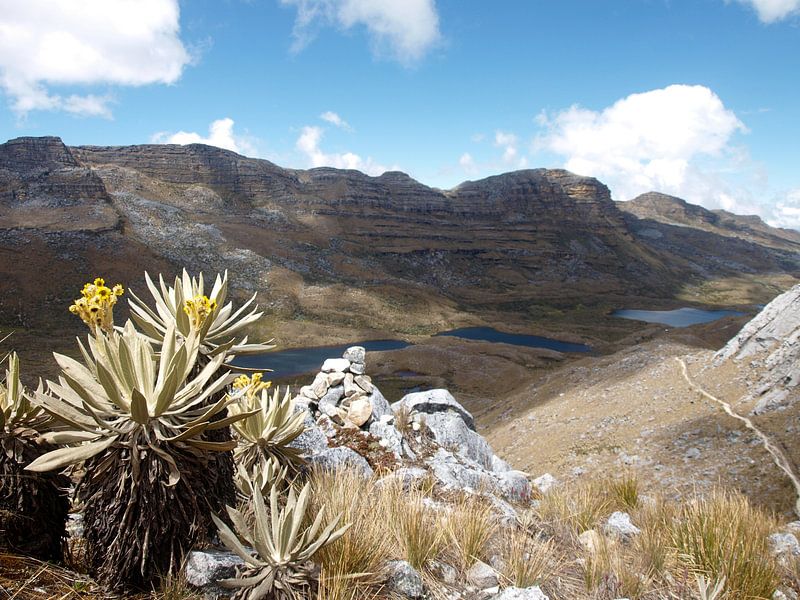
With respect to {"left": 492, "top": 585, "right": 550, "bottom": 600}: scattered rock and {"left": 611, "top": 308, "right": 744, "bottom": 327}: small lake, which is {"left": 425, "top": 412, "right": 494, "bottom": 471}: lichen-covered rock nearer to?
{"left": 492, "top": 585, "right": 550, "bottom": 600}: scattered rock

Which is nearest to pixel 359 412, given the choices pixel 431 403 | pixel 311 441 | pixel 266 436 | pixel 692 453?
pixel 311 441

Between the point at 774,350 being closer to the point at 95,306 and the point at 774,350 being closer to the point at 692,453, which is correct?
the point at 692,453

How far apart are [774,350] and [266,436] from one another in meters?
26.3

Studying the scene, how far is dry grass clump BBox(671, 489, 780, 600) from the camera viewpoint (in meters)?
3.53

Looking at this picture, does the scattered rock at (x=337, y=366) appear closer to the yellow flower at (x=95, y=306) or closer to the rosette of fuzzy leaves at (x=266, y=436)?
the rosette of fuzzy leaves at (x=266, y=436)

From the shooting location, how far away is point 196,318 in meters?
3.22

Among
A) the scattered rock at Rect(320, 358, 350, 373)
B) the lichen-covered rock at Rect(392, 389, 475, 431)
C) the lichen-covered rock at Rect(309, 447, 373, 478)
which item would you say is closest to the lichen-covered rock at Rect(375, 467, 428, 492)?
the lichen-covered rock at Rect(309, 447, 373, 478)

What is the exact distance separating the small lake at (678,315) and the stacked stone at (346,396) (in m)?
110

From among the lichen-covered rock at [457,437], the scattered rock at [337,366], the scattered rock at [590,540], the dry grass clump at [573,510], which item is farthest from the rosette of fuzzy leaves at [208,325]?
the lichen-covered rock at [457,437]

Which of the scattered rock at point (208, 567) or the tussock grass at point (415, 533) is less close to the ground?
the scattered rock at point (208, 567)

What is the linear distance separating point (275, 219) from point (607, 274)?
10740 cm

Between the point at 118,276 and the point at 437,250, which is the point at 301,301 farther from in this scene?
the point at 437,250

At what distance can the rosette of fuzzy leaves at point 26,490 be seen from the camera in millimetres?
2881

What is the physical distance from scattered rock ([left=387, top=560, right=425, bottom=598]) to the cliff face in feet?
263
